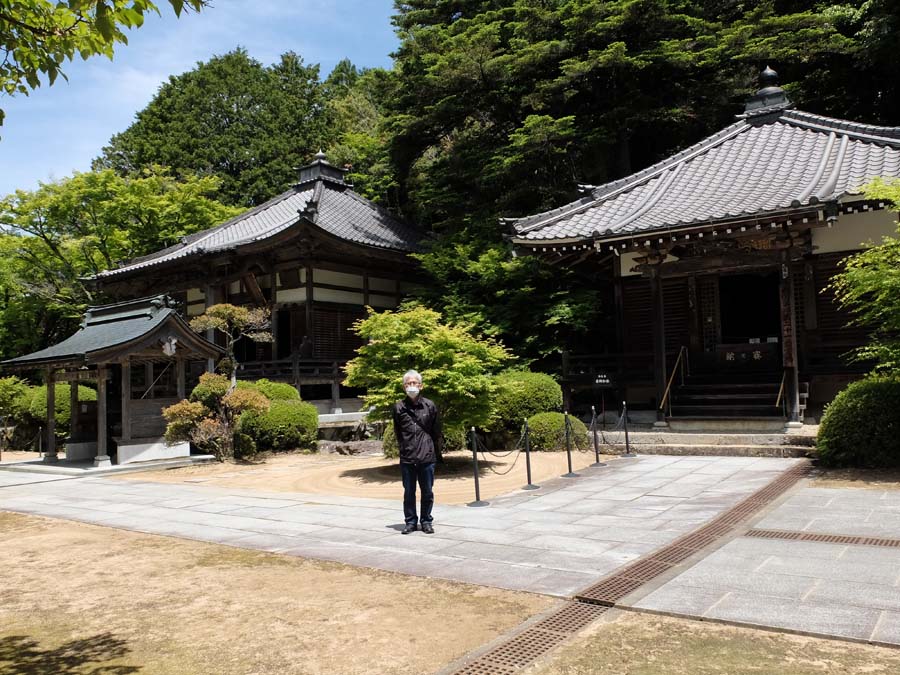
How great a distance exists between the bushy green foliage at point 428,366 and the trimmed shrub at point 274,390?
6364 millimetres

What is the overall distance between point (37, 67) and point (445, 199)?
18.1 metres

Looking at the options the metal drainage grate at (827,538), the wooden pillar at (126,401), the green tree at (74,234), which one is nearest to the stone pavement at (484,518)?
the metal drainage grate at (827,538)

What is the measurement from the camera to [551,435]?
1341 cm

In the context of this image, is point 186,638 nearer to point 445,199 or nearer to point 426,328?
point 426,328

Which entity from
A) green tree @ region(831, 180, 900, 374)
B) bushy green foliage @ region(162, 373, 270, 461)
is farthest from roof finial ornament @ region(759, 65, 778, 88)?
bushy green foliage @ region(162, 373, 270, 461)

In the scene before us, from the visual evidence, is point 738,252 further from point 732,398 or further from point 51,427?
point 51,427

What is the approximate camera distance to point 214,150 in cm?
3894

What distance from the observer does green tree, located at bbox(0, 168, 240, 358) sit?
25.7m

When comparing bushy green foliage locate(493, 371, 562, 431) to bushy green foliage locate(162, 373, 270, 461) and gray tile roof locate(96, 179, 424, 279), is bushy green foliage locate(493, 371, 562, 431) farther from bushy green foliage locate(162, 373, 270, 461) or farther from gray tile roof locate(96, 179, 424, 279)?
gray tile roof locate(96, 179, 424, 279)

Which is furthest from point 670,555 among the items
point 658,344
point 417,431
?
point 658,344

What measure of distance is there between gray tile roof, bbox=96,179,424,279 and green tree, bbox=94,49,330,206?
13000 mm

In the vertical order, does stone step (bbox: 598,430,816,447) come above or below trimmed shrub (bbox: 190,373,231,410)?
below

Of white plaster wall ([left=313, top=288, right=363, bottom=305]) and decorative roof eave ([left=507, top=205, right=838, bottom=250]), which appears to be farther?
white plaster wall ([left=313, top=288, right=363, bottom=305])

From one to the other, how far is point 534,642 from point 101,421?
44.7 ft
